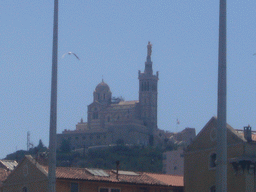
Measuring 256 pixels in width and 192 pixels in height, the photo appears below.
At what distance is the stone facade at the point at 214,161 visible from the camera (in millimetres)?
34250

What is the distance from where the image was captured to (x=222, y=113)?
16266mm

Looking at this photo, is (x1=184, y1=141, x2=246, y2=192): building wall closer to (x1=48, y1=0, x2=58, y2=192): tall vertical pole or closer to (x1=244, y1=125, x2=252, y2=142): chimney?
(x1=244, y1=125, x2=252, y2=142): chimney

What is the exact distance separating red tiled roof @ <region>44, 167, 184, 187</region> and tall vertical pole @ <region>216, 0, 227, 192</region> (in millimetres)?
23631

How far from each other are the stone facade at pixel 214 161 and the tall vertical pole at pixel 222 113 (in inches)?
696

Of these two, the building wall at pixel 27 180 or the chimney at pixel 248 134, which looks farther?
the building wall at pixel 27 180

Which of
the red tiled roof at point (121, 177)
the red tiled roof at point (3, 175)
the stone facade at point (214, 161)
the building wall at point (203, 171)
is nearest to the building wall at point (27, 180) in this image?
the red tiled roof at point (121, 177)

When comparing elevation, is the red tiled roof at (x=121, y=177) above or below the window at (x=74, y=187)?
above

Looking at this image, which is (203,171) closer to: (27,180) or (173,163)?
(27,180)

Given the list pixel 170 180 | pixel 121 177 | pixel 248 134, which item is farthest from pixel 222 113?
pixel 170 180

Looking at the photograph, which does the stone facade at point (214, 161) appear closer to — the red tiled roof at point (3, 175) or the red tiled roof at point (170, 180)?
the red tiled roof at point (170, 180)

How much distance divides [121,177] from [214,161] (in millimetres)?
7331

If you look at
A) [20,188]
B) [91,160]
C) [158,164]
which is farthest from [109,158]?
[20,188]

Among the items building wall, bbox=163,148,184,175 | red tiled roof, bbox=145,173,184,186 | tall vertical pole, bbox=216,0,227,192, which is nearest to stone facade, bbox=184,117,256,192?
red tiled roof, bbox=145,173,184,186

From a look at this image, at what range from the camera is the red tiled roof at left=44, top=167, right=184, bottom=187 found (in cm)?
3972
